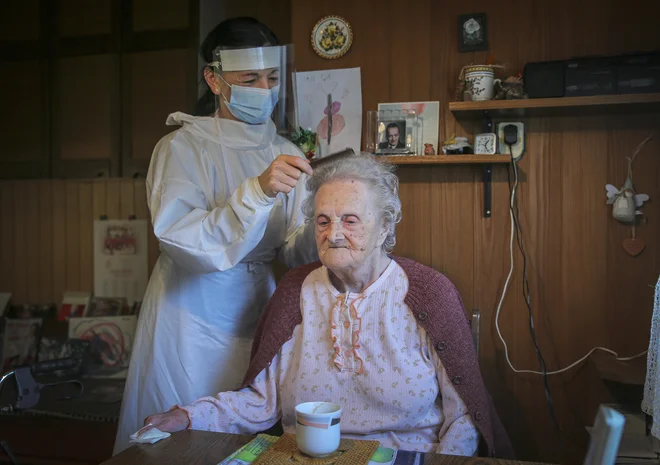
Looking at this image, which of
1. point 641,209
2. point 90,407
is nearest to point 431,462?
point 641,209

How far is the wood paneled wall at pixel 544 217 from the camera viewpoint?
2088 millimetres

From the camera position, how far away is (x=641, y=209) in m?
2.07

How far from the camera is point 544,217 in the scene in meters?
2.16

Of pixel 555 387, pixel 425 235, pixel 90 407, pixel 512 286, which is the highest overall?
pixel 425 235

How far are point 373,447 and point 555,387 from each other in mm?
1200

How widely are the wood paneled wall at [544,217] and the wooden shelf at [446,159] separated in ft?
0.31

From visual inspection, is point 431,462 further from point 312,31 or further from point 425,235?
point 312,31

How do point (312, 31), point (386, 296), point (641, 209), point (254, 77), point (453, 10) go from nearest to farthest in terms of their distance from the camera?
point (386, 296) → point (254, 77) → point (641, 209) → point (453, 10) → point (312, 31)

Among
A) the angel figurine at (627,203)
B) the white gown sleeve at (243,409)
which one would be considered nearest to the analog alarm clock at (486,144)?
the angel figurine at (627,203)

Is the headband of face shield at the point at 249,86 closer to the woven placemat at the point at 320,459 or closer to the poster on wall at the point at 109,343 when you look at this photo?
the woven placemat at the point at 320,459

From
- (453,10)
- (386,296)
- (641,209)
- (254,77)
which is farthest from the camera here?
(453,10)

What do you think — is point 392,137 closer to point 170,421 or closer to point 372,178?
point 372,178

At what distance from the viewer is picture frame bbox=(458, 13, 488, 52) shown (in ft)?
7.22

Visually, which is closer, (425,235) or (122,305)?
(425,235)
